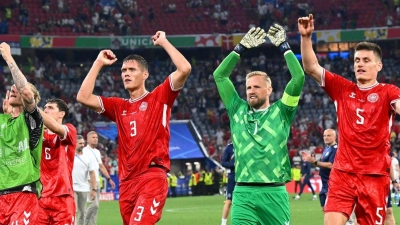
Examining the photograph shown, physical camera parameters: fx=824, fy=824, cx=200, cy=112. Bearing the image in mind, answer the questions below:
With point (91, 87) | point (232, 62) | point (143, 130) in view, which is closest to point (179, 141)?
point (91, 87)

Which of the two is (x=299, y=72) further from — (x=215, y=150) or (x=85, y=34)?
(x=85, y=34)

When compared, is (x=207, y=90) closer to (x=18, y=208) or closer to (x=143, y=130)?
(x=143, y=130)

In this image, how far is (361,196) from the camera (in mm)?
9312

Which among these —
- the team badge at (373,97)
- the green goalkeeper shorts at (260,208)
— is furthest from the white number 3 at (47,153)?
the team badge at (373,97)

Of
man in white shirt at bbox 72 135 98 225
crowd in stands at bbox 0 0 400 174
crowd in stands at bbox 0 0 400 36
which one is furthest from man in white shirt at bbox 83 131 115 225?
crowd in stands at bbox 0 0 400 36

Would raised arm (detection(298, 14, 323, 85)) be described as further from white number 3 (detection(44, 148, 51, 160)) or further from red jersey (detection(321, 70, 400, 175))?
white number 3 (detection(44, 148, 51, 160))

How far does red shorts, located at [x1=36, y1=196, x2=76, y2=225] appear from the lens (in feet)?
38.8

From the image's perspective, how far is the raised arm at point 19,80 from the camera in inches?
347

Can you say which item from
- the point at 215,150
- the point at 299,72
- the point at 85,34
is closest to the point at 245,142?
the point at 299,72

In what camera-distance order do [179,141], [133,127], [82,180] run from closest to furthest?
[133,127]
[82,180]
[179,141]

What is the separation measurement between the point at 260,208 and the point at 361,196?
4.25 ft

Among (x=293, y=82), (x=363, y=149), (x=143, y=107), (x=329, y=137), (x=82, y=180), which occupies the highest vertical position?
(x=293, y=82)

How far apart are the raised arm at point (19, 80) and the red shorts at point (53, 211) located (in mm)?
3047

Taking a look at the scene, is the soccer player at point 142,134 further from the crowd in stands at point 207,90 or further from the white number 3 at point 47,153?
the crowd in stands at point 207,90
